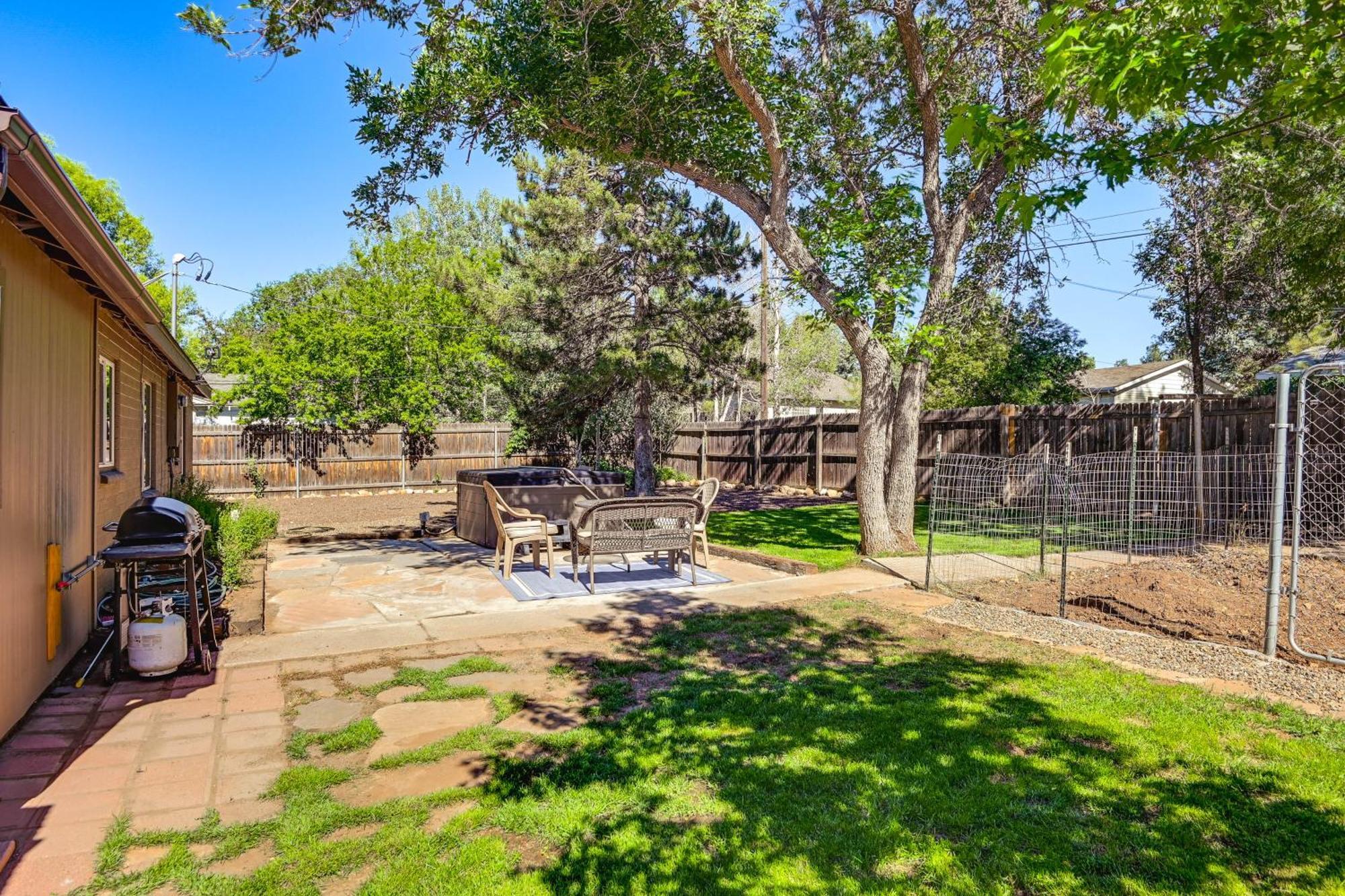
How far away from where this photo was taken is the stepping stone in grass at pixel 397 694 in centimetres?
417

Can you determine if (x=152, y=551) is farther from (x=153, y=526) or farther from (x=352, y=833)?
(x=352, y=833)

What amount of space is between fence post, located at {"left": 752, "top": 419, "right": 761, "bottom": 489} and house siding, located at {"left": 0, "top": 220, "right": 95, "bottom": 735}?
51.3 feet

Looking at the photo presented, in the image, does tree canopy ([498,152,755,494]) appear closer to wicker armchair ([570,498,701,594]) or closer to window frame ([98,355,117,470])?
wicker armchair ([570,498,701,594])

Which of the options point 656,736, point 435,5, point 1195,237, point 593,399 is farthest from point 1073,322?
point 656,736

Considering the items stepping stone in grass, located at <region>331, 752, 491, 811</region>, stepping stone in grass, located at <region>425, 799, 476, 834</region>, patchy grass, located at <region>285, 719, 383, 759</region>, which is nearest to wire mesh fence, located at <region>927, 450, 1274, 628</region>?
stepping stone in grass, located at <region>331, 752, 491, 811</region>

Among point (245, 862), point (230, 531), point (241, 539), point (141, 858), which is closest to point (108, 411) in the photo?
point (230, 531)

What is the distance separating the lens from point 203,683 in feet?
14.7

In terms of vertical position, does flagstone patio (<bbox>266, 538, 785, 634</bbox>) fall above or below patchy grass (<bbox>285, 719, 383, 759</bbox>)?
below

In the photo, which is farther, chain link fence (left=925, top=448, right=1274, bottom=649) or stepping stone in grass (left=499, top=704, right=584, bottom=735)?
chain link fence (left=925, top=448, right=1274, bottom=649)

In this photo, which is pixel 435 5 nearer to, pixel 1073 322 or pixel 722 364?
pixel 722 364

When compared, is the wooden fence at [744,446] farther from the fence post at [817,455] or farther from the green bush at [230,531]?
the green bush at [230,531]

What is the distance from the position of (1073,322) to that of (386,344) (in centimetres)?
1730

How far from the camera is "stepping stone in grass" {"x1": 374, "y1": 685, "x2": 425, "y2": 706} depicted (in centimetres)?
417

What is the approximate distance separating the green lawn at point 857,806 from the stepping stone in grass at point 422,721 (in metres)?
0.19
